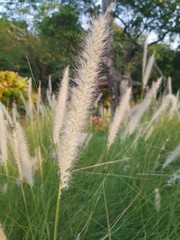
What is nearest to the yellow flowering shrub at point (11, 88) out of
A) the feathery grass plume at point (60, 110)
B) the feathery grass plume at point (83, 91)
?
the feathery grass plume at point (60, 110)

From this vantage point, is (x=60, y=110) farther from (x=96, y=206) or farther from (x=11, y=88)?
(x=11, y=88)

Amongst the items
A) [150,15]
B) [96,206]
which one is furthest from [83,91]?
[150,15]

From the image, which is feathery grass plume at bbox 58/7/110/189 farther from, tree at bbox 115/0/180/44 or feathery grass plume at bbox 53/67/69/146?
tree at bbox 115/0/180/44

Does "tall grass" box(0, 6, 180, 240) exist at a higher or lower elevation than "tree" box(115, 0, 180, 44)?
lower

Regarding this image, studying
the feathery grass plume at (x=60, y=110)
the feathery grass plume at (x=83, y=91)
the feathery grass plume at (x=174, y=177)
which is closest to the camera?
the feathery grass plume at (x=83, y=91)

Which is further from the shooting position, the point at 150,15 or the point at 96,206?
the point at 150,15

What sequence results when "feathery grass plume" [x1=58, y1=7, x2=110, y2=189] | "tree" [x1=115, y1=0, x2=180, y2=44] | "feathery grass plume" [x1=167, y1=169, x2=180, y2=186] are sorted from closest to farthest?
1. "feathery grass plume" [x1=58, y1=7, x2=110, y2=189]
2. "feathery grass plume" [x1=167, y1=169, x2=180, y2=186]
3. "tree" [x1=115, y1=0, x2=180, y2=44]

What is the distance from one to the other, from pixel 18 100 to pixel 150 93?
13.0 ft

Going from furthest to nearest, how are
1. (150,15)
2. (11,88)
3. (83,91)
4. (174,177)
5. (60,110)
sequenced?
(150,15) → (11,88) → (174,177) → (60,110) → (83,91)

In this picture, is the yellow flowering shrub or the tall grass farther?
the yellow flowering shrub

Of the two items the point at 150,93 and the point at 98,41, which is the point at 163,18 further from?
the point at 98,41

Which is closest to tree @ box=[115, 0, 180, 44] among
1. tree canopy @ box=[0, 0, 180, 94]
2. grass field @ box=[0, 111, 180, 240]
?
tree canopy @ box=[0, 0, 180, 94]

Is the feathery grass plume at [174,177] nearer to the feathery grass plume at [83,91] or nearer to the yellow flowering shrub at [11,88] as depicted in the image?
the feathery grass plume at [83,91]

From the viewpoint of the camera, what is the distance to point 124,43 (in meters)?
12.5
